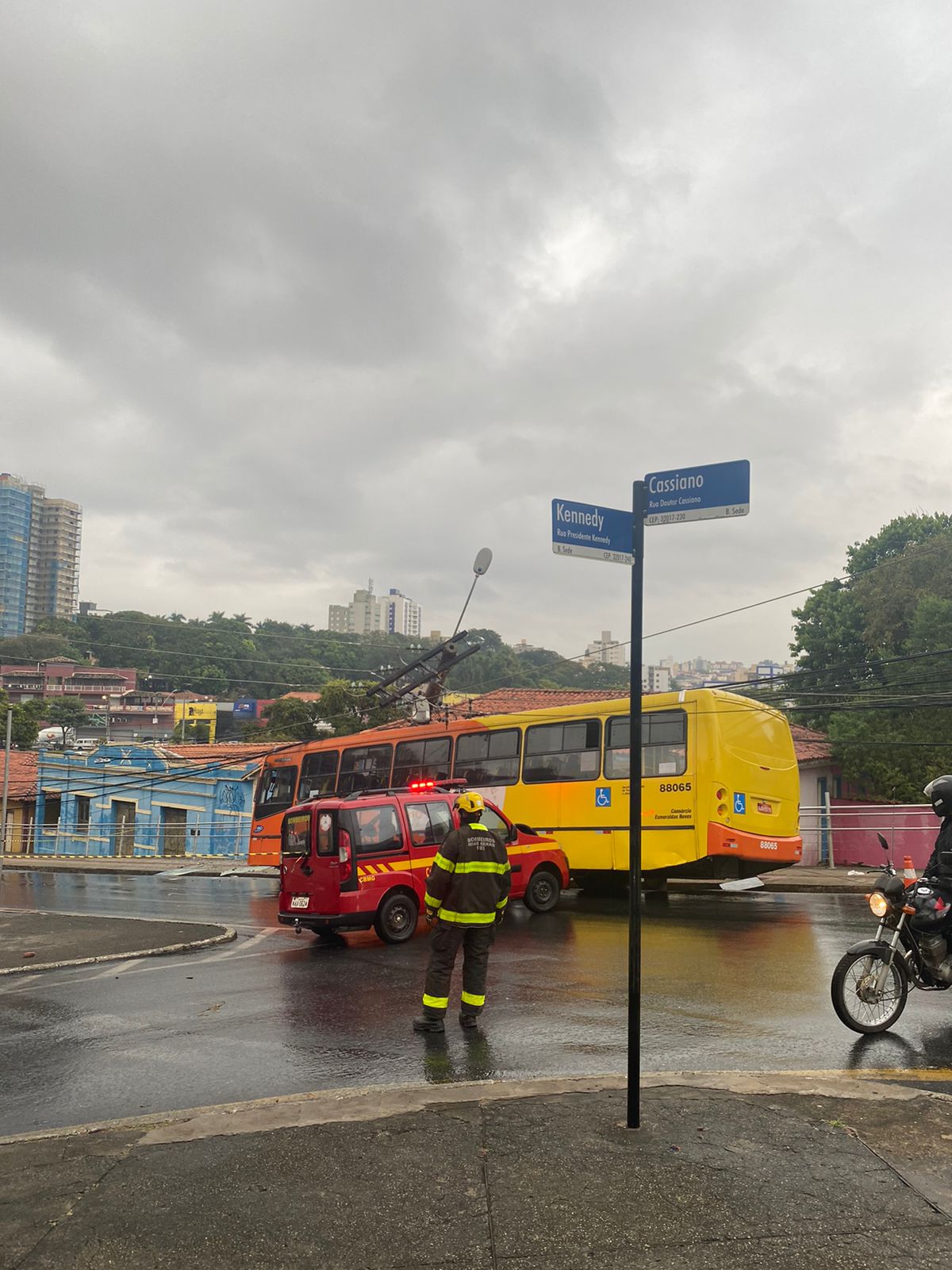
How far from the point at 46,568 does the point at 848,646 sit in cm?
15395

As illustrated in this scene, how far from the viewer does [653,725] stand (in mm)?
16234

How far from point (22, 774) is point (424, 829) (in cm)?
4855

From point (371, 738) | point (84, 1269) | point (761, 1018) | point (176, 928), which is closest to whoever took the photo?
point (84, 1269)

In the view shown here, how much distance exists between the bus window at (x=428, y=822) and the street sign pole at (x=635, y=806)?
793 cm

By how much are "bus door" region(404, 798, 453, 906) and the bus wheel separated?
8.37ft

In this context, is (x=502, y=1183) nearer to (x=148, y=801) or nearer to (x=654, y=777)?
(x=654, y=777)

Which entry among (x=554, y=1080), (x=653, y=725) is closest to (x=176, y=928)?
(x=653, y=725)

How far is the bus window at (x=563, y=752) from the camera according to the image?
56.5 ft

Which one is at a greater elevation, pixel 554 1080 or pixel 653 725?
pixel 653 725

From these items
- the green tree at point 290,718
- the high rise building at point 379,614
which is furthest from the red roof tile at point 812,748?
the high rise building at point 379,614

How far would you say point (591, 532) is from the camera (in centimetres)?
499

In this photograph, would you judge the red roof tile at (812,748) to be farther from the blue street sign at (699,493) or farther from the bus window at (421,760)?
the blue street sign at (699,493)

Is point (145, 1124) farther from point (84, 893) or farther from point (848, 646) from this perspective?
point (848, 646)

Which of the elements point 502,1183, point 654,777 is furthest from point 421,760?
point 502,1183
